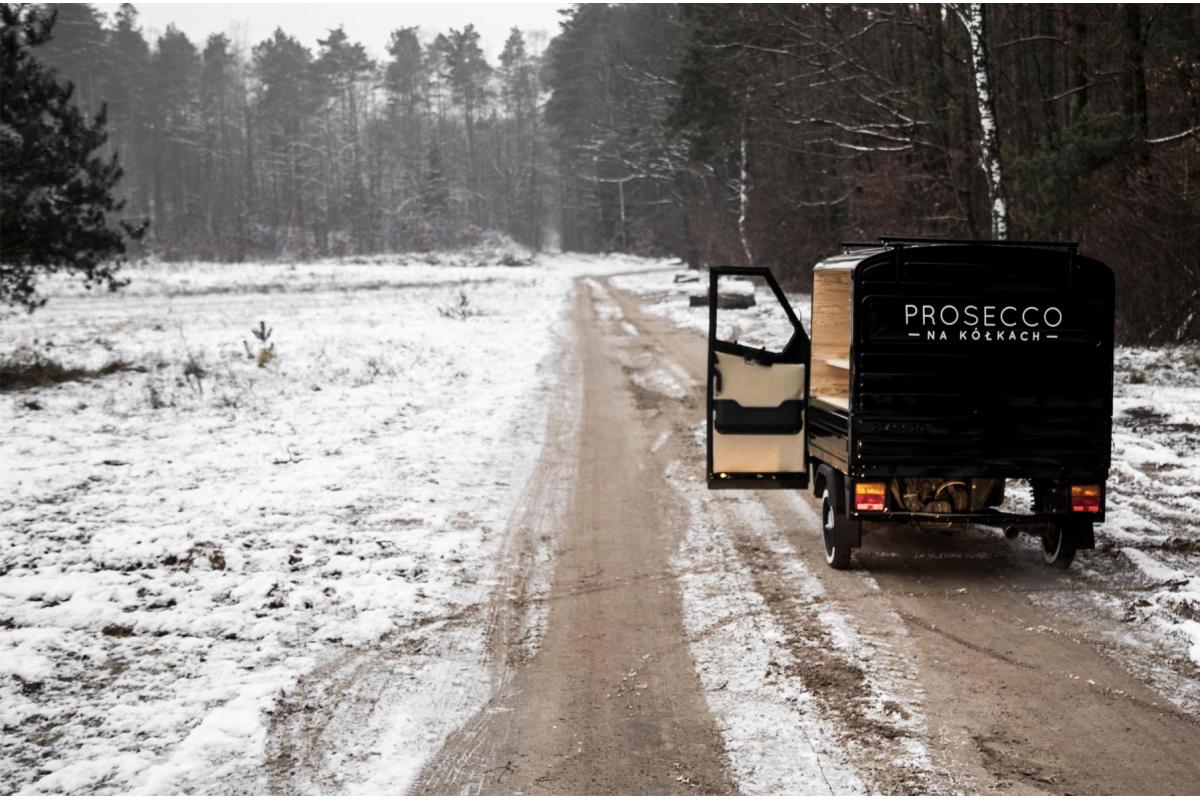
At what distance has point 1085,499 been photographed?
6664mm

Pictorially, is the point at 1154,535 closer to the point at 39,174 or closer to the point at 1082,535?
the point at 1082,535

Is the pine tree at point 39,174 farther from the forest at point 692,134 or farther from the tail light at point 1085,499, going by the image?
the tail light at point 1085,499

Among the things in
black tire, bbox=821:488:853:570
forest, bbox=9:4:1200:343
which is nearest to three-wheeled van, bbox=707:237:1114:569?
black tire, bbox=821:488:853:570

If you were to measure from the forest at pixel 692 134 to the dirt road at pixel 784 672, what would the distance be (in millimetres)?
10949

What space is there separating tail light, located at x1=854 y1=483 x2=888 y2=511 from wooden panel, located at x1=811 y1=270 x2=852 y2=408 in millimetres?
2227

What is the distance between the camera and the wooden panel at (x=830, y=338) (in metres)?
8.95

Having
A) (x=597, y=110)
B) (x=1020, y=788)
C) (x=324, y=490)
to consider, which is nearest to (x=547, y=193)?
(x=597, y=110)

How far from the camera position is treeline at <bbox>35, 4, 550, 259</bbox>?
251 ft

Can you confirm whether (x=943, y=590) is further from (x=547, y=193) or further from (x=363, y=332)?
(x=547, y=193)

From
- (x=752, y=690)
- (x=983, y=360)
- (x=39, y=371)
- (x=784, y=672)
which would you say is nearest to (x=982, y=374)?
(x=983, y=360)

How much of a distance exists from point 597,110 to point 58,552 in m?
69.4

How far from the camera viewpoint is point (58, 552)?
737 cm

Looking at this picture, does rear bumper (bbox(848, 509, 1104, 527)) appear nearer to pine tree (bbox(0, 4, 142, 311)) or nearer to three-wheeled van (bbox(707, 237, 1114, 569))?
three-wheeled van (bbox(707, 237, 1114, 569))

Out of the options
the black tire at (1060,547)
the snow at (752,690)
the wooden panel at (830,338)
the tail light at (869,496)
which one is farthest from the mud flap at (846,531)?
the wooden panel at (830,338)
